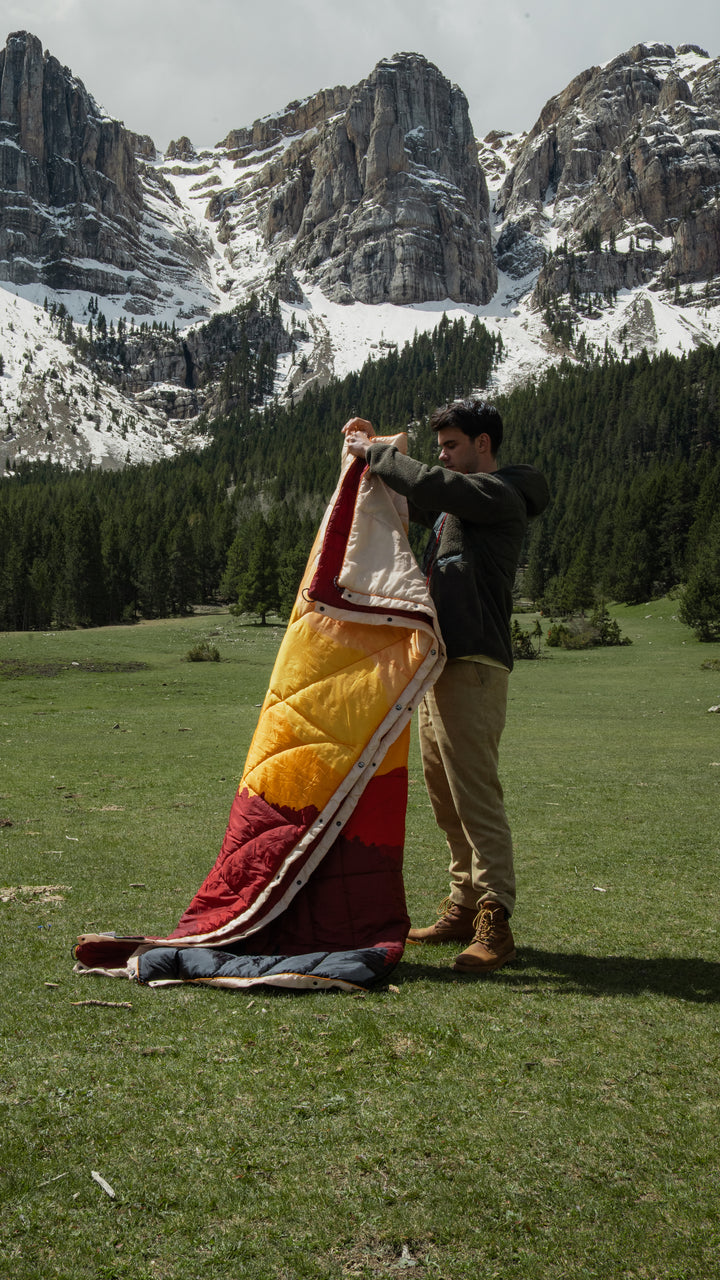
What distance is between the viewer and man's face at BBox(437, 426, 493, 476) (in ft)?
17.1

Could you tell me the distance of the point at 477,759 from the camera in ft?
15.5

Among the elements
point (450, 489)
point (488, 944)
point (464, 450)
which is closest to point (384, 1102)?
point (488, 944)

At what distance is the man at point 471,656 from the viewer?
4.69 m

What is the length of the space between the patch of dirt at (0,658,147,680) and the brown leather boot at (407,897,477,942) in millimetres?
27327

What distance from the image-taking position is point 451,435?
5.20m

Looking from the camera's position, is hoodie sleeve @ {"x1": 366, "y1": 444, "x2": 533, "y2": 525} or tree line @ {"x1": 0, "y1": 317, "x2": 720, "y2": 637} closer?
hoodie sleeve @ {"x1": 366, "y1": 444, "x2": 533, "y2": 525}

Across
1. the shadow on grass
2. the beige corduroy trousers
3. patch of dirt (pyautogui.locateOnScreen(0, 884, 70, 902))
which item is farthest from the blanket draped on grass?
patch of dirt (pyautogui.locateOnScreen(0, 884, 70, 902))

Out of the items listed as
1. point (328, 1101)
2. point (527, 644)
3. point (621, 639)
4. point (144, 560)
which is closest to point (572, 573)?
point (621, 639)

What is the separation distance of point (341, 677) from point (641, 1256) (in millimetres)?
3172

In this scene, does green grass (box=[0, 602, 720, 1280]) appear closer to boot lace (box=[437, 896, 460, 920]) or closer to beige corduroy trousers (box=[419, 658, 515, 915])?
boot lace (box=[437, 896, 460, 920])

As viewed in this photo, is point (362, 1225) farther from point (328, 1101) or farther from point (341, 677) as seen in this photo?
point (341, 677)

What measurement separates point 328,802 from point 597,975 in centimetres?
181

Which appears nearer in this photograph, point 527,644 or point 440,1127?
point 440,1127

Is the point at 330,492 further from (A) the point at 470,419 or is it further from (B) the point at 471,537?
(B) the point at 471,537
